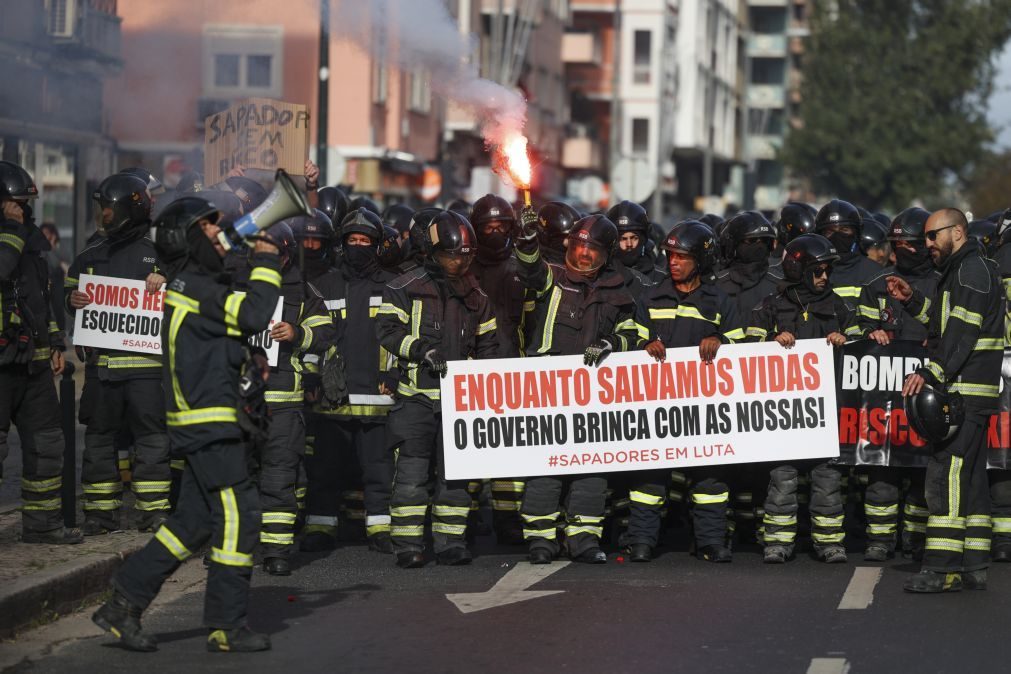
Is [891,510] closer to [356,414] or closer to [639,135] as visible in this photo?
[356,414]

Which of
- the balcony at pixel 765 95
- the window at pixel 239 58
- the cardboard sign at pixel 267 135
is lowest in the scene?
the cardboard sign at pixel 267 135

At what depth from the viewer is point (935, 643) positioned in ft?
25.1

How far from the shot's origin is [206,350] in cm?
755

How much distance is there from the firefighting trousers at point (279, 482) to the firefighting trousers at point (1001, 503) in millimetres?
4106

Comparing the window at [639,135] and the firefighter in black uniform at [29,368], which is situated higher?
the window at [639,135]

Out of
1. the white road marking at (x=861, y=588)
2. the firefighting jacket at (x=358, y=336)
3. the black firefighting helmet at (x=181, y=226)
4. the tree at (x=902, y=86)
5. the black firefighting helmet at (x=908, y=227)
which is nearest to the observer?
the black firefighting helmet at (x=181, y=226)

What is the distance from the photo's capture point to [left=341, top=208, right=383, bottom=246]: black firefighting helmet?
35.1 ft

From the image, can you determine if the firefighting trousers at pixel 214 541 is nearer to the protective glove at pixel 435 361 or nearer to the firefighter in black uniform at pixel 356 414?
the protective glove at pixel 435 361

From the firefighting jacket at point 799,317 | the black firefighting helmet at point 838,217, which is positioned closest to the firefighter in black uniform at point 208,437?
the firefighting jacket at point 799,317

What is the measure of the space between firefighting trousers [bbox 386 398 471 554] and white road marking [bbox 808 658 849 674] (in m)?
3.00

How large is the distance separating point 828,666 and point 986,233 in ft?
20.6

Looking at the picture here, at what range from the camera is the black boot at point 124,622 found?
7465 mm

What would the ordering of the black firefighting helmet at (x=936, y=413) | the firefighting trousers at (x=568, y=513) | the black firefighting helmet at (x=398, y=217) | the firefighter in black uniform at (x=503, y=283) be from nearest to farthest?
the black firefighting helmet at (x=936, y=413) < the firefighting trousers at (x=568, y=513) < the firefighter in black uniform at (x=503, y=283) < the black firefighting helmet at (x=398, y=217)

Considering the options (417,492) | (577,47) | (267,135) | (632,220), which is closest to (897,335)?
(632,220)
